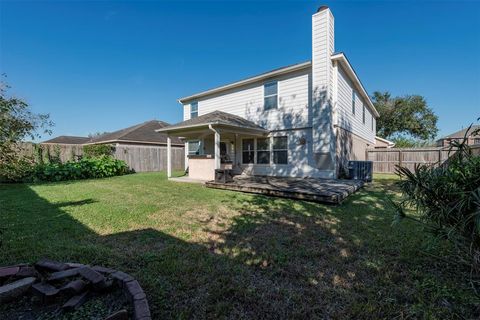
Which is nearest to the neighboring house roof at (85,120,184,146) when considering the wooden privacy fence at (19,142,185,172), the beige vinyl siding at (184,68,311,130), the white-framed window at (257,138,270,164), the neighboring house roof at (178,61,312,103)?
the wooden privacy fence at (19,142,185,172)

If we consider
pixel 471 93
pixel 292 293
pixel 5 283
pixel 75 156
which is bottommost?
pixel 292 293

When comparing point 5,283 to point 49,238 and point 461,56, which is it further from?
point 461,56

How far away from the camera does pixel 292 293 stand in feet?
6.82

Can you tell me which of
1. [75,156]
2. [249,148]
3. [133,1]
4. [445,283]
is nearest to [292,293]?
[445,283]

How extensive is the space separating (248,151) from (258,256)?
378 inches

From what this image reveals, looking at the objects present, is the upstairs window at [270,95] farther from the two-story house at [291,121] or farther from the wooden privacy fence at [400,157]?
the wooden privacy fence at [400,157]

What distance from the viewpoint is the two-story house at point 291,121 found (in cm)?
930

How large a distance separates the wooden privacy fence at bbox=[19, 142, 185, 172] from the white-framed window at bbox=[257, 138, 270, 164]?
8986 mm

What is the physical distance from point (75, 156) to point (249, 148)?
35.1 ft

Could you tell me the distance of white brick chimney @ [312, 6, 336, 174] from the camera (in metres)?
9.12

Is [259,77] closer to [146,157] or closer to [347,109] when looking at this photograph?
[347,109]

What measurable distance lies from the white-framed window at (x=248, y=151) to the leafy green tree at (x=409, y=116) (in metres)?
25.5

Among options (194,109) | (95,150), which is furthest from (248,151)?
(95,150)

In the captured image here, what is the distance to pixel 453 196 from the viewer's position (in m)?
2.05
